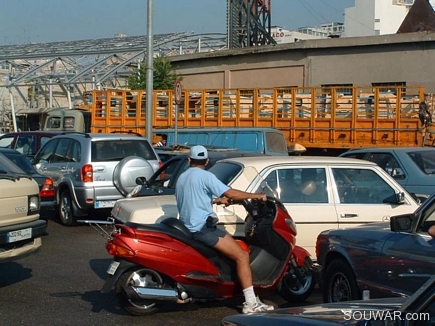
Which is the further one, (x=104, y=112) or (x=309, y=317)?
(x=104, y=112)

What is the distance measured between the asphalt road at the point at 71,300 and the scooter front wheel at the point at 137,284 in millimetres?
108

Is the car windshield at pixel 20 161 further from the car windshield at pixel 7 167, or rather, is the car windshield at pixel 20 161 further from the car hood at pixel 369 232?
the car hood at pixel 369 232

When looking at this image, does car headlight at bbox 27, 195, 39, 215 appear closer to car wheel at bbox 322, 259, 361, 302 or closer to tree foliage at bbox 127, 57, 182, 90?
car wheel at bbox 322, 259, 361, 302

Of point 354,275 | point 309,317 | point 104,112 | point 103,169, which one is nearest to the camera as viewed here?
point 309,317

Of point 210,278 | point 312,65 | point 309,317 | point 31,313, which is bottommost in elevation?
point 31,313

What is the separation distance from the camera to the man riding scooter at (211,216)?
6910 mm

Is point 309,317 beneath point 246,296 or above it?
above

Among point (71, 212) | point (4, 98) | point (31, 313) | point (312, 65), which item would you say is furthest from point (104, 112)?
point (4, 98)

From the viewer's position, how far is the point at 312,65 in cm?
2888

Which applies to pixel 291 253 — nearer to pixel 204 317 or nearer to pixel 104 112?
pixel 204 317

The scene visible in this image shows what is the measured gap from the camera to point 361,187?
867 cm

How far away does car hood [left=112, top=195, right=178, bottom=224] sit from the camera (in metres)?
8.01

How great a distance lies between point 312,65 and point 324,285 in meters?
22.4

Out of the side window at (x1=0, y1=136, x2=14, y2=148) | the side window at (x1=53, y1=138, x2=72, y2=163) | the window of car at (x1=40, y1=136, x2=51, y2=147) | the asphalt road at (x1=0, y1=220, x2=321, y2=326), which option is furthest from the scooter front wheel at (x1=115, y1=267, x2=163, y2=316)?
the side window at (x1=0, y1=136, x2=14, y2=148)
